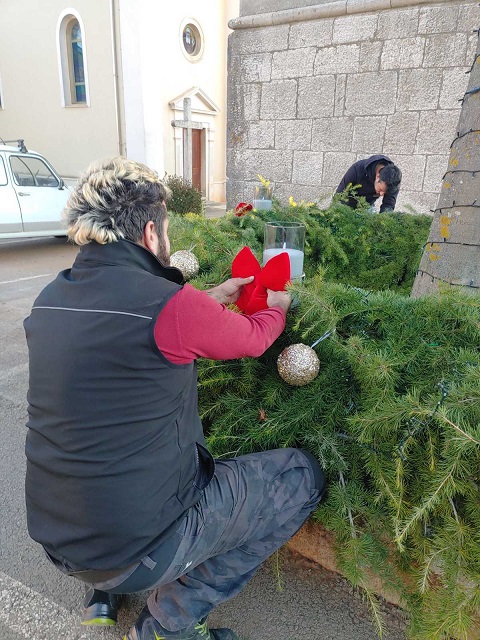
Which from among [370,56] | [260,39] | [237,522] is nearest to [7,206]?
[260,39]

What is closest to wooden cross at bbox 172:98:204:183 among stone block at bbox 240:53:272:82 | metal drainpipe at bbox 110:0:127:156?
metal drainpipe at bbox 110:0:127:156

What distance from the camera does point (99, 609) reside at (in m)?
1.69

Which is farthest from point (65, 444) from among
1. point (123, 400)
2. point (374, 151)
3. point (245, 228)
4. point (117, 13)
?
point (117, 13)

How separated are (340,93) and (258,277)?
180 inches

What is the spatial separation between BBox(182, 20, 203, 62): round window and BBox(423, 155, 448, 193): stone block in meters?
11.3

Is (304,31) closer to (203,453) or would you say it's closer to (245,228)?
(245,228)

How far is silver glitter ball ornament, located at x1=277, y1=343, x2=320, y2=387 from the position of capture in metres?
1.58

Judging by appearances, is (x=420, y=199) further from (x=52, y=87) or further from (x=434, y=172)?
(x=52, y=87)

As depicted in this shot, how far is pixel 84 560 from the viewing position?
1.31 m

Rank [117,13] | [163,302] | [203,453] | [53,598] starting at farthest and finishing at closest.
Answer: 1. [117,13]
2. [53,598]
3. [203,453]
4. [163,302]

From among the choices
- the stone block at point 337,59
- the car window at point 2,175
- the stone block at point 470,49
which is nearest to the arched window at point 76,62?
the car window at point 2,175

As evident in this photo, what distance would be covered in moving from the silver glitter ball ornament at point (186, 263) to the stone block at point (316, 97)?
427 cm

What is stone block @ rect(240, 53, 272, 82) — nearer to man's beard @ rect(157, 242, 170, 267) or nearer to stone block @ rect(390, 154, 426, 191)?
stone block @ rect(390, 154, 426, 191)

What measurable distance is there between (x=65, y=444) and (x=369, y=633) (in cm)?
130
